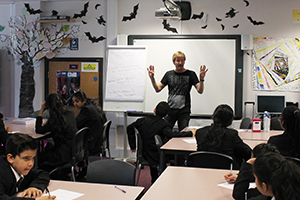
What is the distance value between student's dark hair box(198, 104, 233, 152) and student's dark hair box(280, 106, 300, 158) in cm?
49

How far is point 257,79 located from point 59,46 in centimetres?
360

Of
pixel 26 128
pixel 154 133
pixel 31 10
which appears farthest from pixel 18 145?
pixel 31 10

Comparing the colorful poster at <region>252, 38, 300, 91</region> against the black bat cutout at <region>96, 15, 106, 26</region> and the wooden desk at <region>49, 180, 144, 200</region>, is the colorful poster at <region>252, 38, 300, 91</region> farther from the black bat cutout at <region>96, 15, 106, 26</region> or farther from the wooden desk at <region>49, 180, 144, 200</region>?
the wooden desk at <region>49, 180, 144, 200</region>

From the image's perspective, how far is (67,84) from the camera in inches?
271


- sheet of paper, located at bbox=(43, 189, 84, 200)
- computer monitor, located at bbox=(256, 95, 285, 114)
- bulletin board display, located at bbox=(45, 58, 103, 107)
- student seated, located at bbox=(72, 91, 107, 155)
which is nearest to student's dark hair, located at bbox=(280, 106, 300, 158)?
sheet of paper, located at bbox=(43, 189, 84, 200)

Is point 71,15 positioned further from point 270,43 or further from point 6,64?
point 270,43

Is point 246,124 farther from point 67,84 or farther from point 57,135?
point 67,84

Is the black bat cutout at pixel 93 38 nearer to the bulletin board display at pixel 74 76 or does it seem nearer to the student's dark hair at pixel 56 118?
the bulletin board display at pixel 74 76

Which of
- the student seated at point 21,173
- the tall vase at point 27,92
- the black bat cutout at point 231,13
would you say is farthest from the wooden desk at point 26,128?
the black bat cutout at point 231,13

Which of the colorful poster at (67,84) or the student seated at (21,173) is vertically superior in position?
the colorful poster at (67,84)

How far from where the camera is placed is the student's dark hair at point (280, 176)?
152cm

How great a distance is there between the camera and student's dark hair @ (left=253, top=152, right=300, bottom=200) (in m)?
1.52

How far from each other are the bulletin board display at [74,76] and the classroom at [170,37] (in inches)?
0.8

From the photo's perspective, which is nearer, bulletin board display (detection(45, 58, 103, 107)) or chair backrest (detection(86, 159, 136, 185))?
chair backrest (detection(86, 159, 136, 185))
